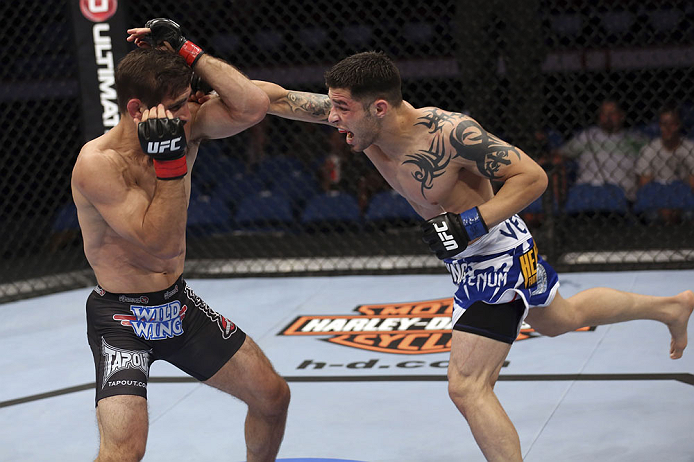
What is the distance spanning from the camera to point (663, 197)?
215 inches

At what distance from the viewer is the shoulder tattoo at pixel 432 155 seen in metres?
2.32

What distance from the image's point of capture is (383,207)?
584 centimetres

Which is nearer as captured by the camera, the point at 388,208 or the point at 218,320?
the point at 218,320

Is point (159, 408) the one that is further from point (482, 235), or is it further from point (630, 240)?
point (630, 240)

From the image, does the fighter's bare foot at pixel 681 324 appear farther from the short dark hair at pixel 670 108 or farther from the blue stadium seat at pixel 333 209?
the short dark hair at pixel 670 108

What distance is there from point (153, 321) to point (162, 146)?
50 centimetres

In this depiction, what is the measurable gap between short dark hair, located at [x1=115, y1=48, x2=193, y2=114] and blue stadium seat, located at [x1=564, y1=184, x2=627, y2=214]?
4057 millimetres

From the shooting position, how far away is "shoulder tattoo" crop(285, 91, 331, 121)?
2520 mm

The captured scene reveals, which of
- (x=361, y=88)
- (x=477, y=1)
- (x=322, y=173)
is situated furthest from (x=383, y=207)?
(x=361, y=88)

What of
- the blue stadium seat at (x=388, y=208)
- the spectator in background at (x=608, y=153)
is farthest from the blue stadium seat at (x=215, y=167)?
the spectator in background at (x=608, y=153)

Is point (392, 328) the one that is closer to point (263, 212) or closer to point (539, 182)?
point (539, 182)

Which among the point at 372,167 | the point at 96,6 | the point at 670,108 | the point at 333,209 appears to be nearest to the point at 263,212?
the point at 333,209

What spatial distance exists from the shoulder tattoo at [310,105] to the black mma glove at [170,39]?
1.32ft

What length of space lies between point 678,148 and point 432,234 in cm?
398
